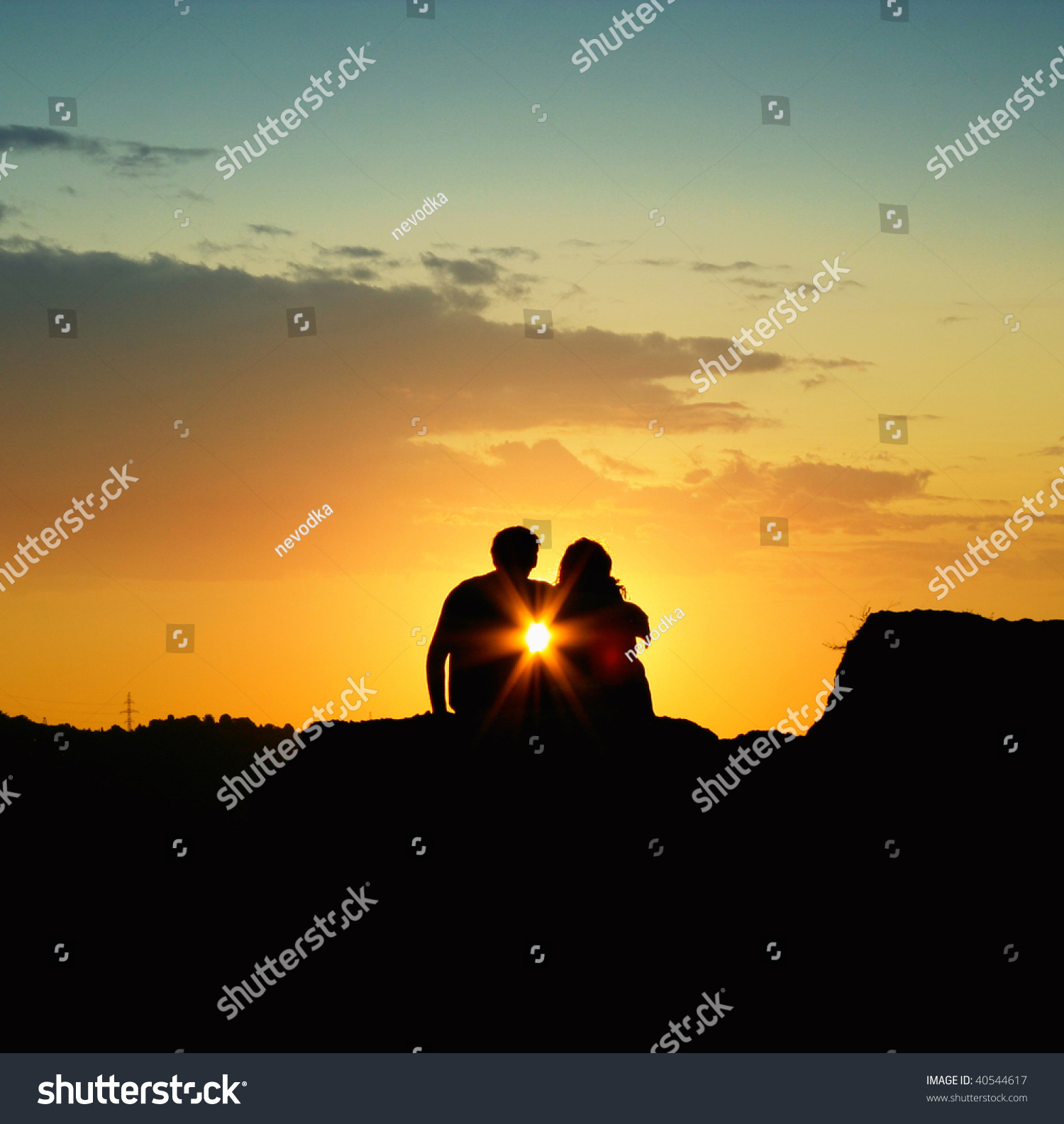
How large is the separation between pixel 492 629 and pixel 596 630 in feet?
2.53

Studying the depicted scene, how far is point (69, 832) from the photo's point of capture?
23.0m

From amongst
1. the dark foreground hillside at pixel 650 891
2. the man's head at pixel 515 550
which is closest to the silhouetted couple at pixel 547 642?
the man's head at pixel 515 550

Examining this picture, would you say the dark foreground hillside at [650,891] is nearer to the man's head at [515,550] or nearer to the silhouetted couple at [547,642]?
the silhouetted couple at [547,642]

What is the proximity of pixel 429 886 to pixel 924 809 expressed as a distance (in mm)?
4191

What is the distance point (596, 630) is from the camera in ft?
24.9

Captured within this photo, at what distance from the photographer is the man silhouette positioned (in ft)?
A: 25.3

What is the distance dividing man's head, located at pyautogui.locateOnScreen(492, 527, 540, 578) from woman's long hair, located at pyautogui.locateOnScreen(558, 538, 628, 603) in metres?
0.26

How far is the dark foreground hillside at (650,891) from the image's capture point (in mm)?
7820

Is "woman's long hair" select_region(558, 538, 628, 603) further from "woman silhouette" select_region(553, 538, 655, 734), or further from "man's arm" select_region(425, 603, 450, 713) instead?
"man's arm" select_region(425, 603, 450, 713)

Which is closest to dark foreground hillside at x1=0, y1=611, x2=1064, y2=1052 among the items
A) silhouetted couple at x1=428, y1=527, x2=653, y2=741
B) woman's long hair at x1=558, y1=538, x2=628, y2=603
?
silhouetted couple at x1=428, y1=527, x2=653, y2=741

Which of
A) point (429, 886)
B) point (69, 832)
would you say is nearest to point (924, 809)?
point (429, 886)

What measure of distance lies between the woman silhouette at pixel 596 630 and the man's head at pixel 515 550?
253 millimetres

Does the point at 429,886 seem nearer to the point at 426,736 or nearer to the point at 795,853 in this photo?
the point at 426,736

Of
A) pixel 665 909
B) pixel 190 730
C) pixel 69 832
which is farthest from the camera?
pixel 190 730
